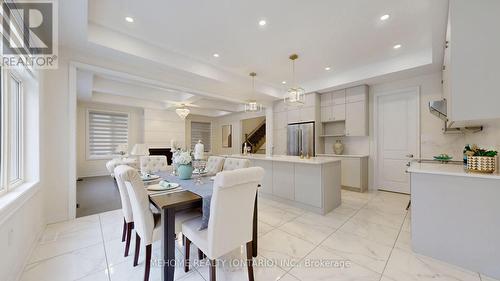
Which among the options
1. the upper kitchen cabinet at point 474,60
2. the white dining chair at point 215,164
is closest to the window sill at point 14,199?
the white dining chair at point 215,164

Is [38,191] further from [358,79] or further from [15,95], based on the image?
[358,79]

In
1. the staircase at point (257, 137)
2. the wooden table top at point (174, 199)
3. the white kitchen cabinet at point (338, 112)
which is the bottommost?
the wooden table top at point (174, 199)

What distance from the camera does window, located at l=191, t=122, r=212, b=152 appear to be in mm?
9461

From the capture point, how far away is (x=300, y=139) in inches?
218

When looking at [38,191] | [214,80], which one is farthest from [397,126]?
[38,191]

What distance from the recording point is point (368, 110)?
187 inches

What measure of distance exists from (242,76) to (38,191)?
408cm

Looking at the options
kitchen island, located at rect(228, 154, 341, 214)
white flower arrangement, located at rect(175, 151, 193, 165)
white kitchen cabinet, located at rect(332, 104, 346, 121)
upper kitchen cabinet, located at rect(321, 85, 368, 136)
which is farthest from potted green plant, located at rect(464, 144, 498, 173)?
white kitchen cabinet, located at rect(332, 104, 346, 121)

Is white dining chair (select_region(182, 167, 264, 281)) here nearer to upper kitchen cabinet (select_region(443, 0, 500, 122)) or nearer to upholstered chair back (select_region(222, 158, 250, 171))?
upholstered chair back (select_region(222, 158, 250, 171))

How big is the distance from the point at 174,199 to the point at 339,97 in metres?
4.91

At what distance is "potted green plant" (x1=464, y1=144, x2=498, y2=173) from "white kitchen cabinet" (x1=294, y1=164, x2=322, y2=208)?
5.44ft

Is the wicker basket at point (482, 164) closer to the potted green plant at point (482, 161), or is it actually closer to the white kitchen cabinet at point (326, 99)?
the potted green plant at point (482, 161)

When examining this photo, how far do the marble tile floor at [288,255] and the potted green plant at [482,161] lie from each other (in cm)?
97

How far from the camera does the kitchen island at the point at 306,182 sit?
314cm
